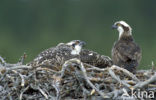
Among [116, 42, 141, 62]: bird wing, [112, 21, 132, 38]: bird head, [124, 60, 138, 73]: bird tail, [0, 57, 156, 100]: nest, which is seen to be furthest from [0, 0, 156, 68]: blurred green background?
[0, 57, 156, 100]: nest

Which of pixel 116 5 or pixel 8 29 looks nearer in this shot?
pixel 8 29

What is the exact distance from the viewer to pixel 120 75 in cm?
792

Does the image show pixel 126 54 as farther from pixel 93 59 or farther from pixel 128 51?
pixel 93 59

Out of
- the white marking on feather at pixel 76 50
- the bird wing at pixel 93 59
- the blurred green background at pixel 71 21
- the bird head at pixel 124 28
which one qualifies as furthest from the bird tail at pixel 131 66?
the blurred green background at pixel 71 21

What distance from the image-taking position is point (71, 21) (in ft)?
145

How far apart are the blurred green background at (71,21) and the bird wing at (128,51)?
18.0 meters

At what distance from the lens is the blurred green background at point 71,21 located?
32812 mm

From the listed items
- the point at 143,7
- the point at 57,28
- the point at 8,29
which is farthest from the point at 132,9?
the point at 8,29

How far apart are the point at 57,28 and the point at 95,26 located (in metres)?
3.39

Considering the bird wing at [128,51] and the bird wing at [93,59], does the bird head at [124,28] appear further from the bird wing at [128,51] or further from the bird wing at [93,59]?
the bird wing at [93,59]

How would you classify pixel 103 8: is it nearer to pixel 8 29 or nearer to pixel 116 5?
pixel 116 5

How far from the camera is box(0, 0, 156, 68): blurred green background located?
32812 mm

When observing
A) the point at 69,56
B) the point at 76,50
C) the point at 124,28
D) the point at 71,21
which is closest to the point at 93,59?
the point at 76,50

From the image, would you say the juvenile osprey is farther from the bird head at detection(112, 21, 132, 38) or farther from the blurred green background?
the blurred green background
